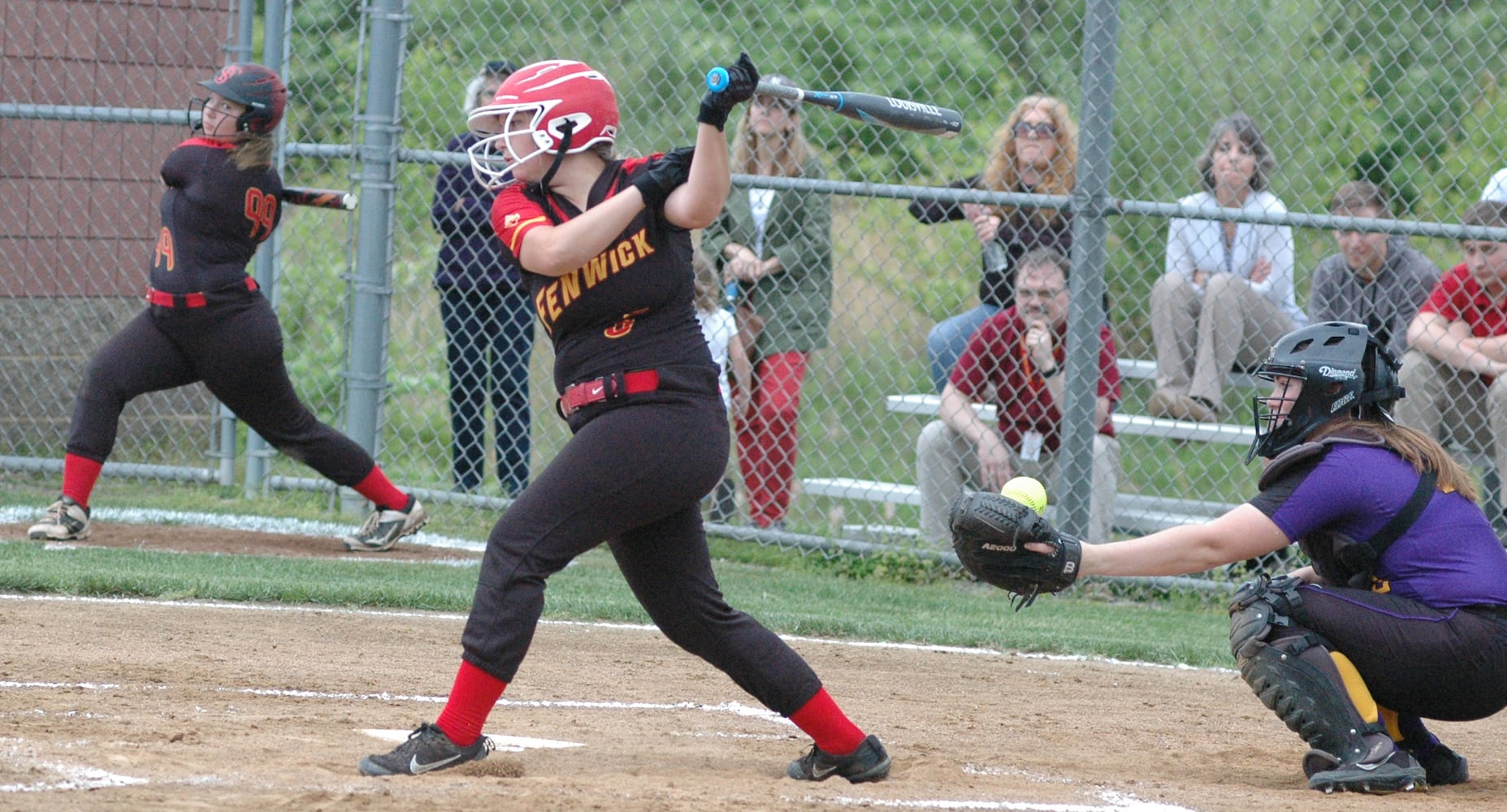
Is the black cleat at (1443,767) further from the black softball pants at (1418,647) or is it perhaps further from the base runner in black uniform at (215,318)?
the base runner in black uniform at (215,318)

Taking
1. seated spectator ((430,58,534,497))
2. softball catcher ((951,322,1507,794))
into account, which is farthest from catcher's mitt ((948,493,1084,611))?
seated spectator ((430,58,534,497))

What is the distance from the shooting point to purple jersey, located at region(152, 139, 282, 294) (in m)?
6.50

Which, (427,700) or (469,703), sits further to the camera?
(427,700)

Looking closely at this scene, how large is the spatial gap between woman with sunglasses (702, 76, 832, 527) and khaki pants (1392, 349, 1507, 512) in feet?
8.57

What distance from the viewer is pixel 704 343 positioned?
3.72m

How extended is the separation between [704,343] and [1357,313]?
4.52m

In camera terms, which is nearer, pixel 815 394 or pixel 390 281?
pixel 390 281

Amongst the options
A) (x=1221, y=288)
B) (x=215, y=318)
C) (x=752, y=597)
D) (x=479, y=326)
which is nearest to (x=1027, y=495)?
(x=752, y=597)

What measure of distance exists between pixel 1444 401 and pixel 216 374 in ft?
16.9

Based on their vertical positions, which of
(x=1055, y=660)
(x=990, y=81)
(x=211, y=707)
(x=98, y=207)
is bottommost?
(x=1055, y=660)

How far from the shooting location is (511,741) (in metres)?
3.95

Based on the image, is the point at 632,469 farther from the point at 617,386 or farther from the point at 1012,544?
the point at 1012,544

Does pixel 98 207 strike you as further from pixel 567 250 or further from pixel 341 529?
pixel 567 250

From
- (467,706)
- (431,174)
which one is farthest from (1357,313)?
(431,174)
